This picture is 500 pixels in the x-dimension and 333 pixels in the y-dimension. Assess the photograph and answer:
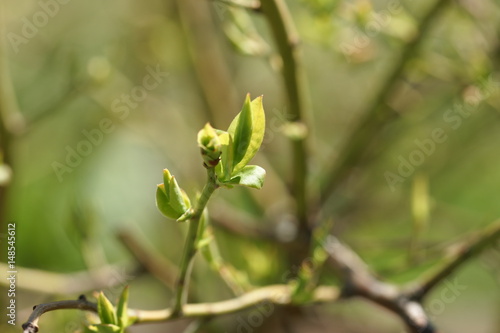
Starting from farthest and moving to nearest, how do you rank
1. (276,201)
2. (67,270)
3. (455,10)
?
1. (67,270)
2. (276,201)
3. (455,10)

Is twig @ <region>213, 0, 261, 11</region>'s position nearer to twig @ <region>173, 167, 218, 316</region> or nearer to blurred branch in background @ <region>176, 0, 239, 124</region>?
twig @ <region>173, 167, 218, 316</region>

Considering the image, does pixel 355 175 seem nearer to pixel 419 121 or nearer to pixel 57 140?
pixel 419 121

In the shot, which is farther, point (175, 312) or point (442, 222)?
point (442, 222)

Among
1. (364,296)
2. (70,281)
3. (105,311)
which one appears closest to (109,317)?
(105,311)

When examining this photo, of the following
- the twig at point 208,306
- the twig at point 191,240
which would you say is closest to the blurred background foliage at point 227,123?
the twig at point 208,306

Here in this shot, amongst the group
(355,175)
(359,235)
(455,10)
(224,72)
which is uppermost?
(455,10)

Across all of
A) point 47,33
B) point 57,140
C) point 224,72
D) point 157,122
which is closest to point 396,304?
point 224,72

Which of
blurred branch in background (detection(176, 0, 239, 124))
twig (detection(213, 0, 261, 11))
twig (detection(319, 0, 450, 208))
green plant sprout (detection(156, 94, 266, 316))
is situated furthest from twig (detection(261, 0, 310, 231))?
blurred branch in background (detection(176, 0, 239, 124))
